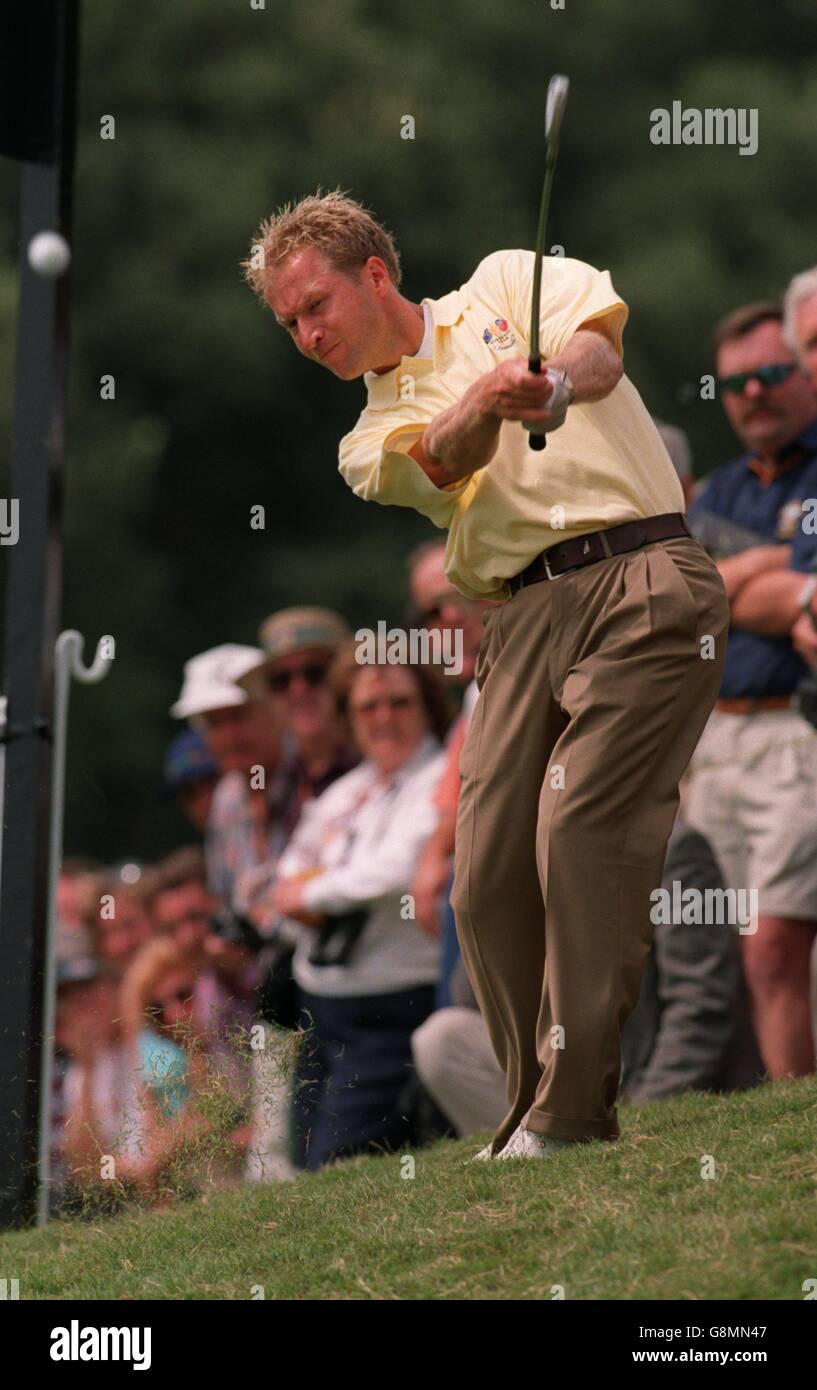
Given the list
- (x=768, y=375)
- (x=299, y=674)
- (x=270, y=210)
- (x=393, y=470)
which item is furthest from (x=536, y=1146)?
(x=270, y=210)

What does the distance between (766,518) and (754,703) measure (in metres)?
0.65

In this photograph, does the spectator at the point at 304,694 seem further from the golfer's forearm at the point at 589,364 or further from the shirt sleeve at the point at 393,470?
the golfer's forearm at the point at 589,364

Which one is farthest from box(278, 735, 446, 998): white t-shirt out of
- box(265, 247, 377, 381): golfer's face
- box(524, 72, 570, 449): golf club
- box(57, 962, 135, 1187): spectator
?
box(524, 72, 570, 449): golf club

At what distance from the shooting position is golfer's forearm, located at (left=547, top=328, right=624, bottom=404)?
5.03 meters

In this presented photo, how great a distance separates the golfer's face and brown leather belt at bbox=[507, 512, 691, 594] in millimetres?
720

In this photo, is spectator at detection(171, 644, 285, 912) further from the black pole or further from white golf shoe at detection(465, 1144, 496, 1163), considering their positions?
white golf shoe at detection(465, 1144, 496, 1163)

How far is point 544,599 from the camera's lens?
533 cm

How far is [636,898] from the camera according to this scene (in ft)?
16.9

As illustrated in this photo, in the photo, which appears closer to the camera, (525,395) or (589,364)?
(525,395)

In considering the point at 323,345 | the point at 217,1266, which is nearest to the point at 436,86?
the point at 323,345

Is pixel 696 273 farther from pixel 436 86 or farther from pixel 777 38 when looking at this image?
pixel 436 86

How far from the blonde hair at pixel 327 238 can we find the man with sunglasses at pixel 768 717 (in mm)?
2128

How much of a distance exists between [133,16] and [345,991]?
8.99 metres

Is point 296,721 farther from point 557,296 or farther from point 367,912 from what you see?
point 557,296
